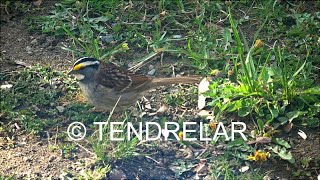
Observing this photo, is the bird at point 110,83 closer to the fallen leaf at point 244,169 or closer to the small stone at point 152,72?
the small stone at point 152,72

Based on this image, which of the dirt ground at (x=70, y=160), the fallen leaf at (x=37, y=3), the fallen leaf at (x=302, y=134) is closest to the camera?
the dirt ground at (x=70, y=160)

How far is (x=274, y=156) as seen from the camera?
5.47m

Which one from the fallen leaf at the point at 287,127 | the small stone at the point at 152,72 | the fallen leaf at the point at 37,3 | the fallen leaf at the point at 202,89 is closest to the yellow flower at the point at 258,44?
the fallen leaf at the point at 202,89

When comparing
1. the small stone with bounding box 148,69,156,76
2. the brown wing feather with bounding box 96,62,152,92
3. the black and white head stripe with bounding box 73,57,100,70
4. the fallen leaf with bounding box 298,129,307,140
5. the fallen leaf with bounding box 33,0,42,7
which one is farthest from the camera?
the fallen leaf with bounding box 33,0,42,7

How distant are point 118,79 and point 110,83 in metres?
0.07

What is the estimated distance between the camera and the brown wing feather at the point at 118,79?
5984 mm

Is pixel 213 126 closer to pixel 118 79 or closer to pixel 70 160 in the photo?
pixel 118 79

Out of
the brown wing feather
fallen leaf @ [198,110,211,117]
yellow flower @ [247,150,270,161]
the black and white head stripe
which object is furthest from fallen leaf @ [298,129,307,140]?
the black and white head stripe

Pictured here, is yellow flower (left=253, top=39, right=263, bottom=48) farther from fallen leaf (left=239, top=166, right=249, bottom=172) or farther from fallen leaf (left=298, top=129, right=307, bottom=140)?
fallen leaf (left=239, top=166, right=249, bottom=172)

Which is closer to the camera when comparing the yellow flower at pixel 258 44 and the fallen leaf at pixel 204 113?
the fallen leaf at pixel 204 113

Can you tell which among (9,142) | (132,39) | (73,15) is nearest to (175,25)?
(132,39)

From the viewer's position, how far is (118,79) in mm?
6012

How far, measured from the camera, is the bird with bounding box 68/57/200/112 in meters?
5.91

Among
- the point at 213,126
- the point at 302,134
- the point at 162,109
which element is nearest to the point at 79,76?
the point at 162,109
